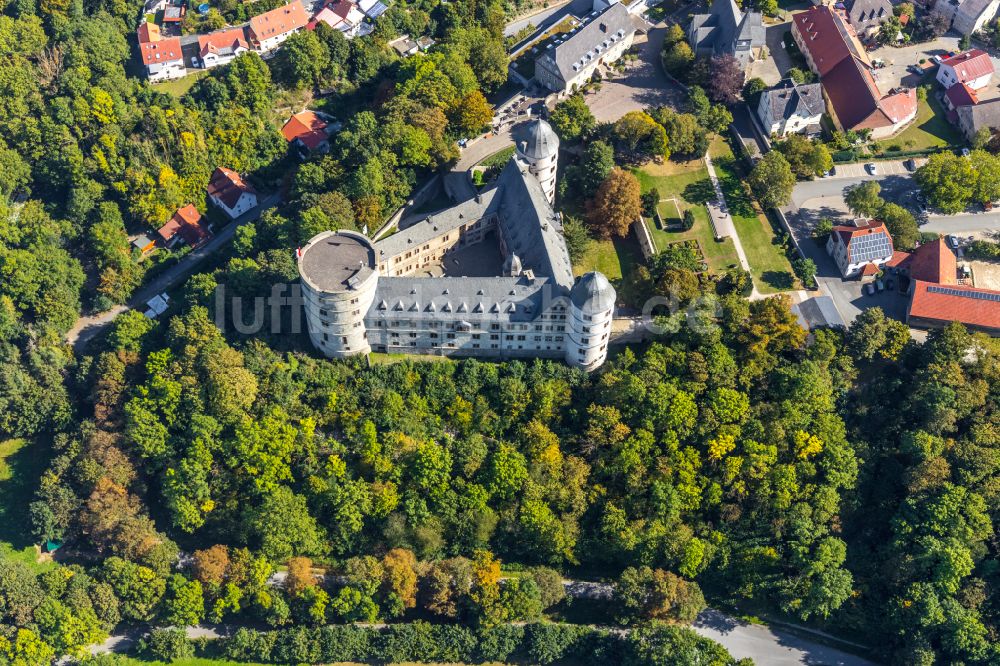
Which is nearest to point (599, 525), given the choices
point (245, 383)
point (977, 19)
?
point (245, 383)

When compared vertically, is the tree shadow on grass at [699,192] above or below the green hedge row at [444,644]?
above

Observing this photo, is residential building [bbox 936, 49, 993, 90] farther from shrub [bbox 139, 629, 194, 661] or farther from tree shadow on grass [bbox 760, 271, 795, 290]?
shrub [bbox 139, 629, 194, 661]

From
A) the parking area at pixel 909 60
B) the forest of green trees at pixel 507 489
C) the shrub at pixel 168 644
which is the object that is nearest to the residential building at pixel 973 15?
the parking area at pixel 909 60

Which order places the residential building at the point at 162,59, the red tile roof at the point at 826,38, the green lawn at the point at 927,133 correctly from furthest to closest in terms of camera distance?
the residential building at the point at 162,59, the red tile roof at the point at 826,38, the green lawn at the point at 927,133

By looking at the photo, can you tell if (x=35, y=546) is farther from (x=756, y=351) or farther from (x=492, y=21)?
(x=492, y=21)

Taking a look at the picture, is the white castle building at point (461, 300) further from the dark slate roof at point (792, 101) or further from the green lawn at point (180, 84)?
the green lawn at point (180, 84)

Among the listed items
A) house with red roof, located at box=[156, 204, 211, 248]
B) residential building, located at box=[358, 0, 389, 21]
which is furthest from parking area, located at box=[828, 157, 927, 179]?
house with red roof, located at box=[156, 204, 211, 248]

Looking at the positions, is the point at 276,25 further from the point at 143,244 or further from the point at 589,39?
the point at 589,39

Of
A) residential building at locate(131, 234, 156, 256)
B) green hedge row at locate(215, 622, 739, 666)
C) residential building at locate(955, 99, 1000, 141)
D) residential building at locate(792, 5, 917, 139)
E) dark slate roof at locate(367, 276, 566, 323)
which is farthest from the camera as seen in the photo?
residential building at locate(131, 234, 156, 256)
